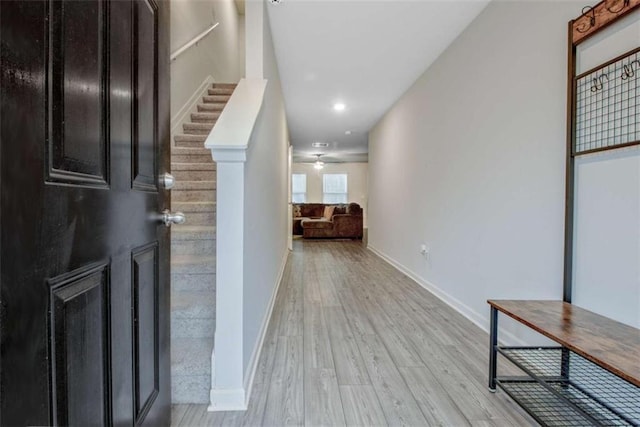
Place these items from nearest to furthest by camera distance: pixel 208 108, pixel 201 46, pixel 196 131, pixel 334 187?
pixel 196 131, pixel 208 108, pixel 201 46, pixel 334 187

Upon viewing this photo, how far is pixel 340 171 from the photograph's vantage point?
37.3 ft

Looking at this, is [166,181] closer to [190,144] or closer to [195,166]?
[195,166]

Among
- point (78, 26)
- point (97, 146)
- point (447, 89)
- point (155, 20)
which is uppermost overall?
point (447, 89)

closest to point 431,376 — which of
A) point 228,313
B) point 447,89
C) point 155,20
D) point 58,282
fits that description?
point 228,313

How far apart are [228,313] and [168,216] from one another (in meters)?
0.62

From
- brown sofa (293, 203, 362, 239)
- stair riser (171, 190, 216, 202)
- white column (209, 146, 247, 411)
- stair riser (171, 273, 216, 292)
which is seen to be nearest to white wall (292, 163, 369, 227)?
brown sofa (293, 203, 362, 239)

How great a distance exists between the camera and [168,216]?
1.05 metres

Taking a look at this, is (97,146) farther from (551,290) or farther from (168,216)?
(551,290)

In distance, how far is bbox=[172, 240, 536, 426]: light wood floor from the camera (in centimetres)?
146

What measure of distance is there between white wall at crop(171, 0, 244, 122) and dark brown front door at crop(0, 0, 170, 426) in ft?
8.95

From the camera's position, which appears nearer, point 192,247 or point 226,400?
point 226,400

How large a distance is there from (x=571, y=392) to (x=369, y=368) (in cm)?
98

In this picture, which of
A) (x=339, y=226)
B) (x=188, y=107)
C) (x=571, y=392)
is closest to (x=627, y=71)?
(x=571, y=392)

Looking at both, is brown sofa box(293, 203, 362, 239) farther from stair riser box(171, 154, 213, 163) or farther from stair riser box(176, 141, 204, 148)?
stair riser box(171, 154, 213, 163)
